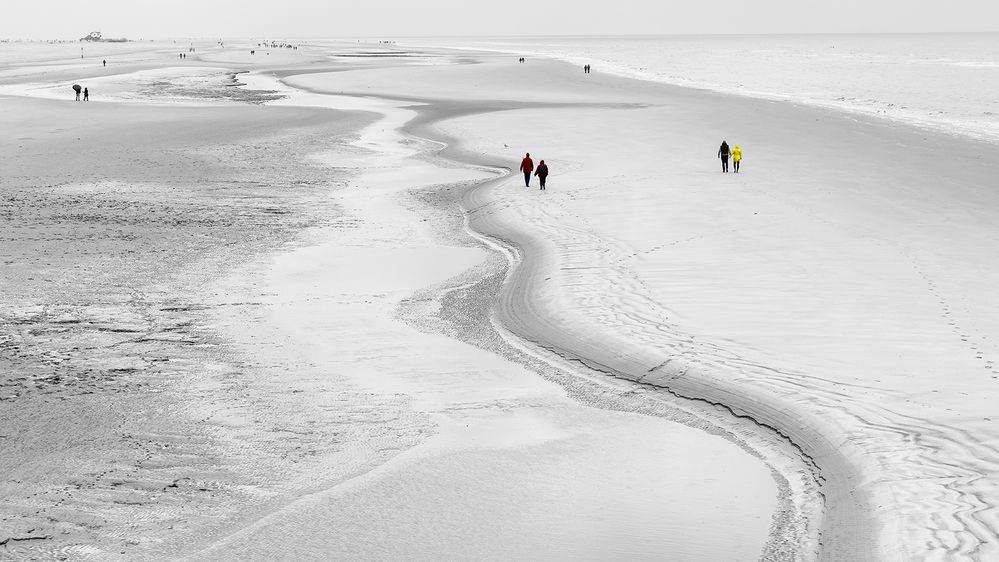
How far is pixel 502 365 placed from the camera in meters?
14.1

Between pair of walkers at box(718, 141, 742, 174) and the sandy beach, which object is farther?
pair of walkers at box(718, 141, 742, 174)

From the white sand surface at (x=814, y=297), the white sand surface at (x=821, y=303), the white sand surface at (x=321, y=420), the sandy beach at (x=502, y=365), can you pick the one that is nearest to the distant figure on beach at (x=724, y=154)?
the white sand surface at (x=821, y=303)

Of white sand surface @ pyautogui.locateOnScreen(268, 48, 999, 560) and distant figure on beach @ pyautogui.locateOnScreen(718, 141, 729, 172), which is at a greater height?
distant figure on beach @ pyautogui.locateOnScreen(718, 141, 729, 172)

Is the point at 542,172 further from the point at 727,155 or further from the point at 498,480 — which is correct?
the point at 498,480

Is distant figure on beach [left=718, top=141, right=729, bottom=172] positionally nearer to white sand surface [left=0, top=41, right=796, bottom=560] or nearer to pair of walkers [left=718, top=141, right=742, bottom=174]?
pair of walkers [left=718, top=141, right=742, bottom=174]

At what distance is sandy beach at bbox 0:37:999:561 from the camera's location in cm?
918

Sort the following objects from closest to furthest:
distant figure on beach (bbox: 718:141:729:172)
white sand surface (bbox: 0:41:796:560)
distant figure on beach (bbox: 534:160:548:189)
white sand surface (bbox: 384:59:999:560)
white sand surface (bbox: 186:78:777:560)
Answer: white sand surface (bbox: 186:78:777:560) → white sand surface (bbox: 0:41:796:560) → white sand surface (bbox: 384:59:999:560) → distant figure on beach (bbox: 534:160:548:189) → distant figure on beach (bbox: 718:141:729:172)

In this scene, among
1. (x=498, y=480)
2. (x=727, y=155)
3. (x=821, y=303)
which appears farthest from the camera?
(x=727, y=155)

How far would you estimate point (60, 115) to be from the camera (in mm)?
47500

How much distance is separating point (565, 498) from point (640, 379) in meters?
3.86

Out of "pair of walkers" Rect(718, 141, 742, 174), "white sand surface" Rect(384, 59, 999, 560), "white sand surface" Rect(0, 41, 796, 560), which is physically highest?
"pair of walkers" Rect(718, 141, 742, 174)

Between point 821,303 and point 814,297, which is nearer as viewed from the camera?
point 821,303

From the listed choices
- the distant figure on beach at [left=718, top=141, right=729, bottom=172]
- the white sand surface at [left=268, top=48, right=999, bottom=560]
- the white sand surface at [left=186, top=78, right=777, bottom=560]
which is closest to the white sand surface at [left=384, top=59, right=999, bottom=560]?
the white sand surface at [left=268, top=48, right=999, bottom=560]

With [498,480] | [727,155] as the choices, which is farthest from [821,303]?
[727,155]
